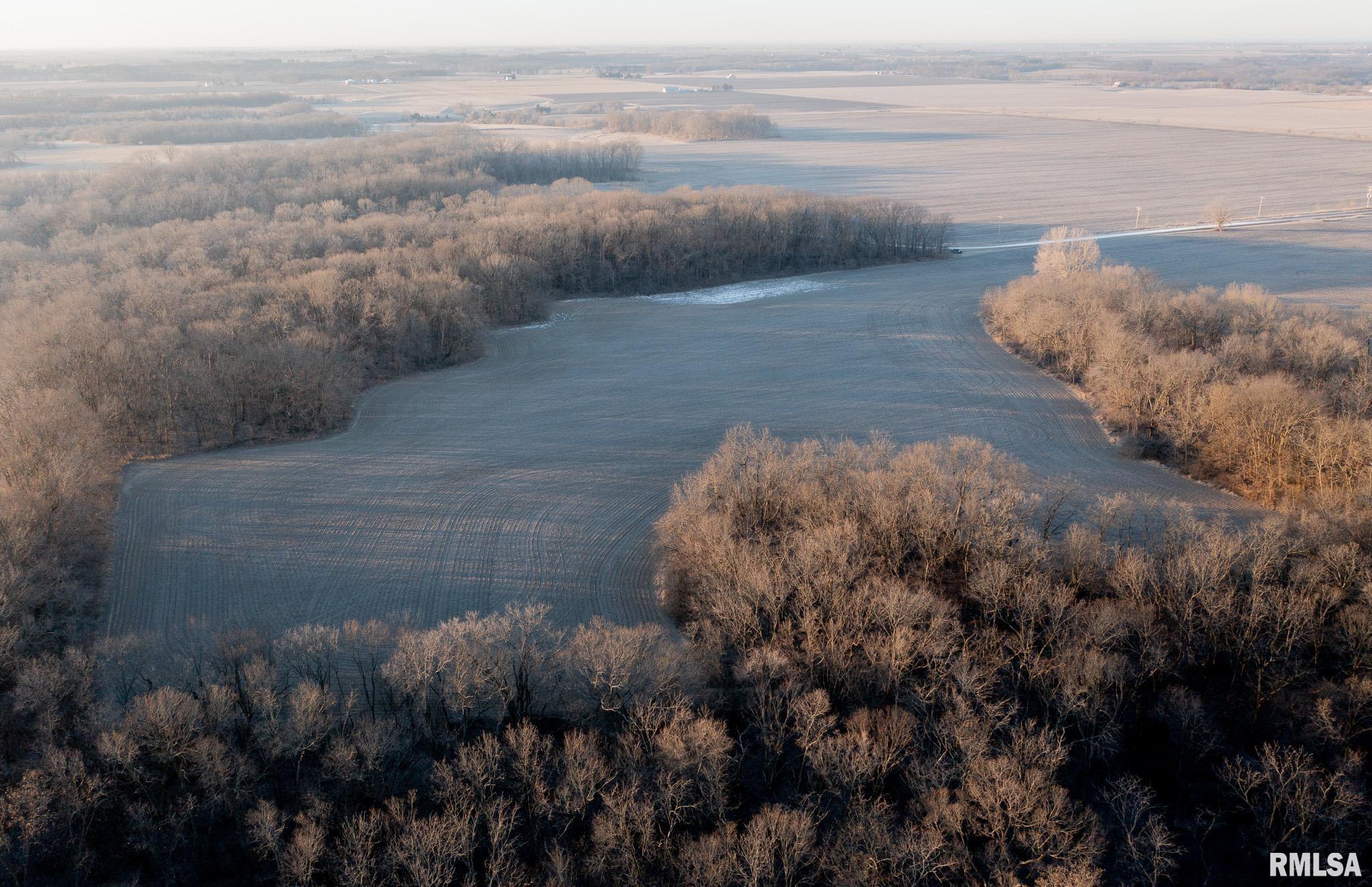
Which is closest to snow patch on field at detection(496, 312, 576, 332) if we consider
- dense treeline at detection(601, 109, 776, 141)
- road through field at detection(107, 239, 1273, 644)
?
road through field at detection(107, 239, 1273, 644)

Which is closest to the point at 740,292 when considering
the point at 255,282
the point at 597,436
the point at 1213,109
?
the point at 597,436

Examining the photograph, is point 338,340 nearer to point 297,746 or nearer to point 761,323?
point 761,323

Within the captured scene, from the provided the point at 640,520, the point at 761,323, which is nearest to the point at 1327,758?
the point at 640,520

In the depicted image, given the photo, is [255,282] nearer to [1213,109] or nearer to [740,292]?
[740,292]

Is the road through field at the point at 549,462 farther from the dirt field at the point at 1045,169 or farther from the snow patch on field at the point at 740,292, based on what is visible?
the dirt field at the point at 1045,169

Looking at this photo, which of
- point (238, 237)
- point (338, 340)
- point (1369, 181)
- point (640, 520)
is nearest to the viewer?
point (640, 520)

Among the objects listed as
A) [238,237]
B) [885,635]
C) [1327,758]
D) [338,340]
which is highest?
[238,237]

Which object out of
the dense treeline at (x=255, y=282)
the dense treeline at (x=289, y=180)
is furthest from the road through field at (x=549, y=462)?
the dense treeline at (x=289, y=180)
